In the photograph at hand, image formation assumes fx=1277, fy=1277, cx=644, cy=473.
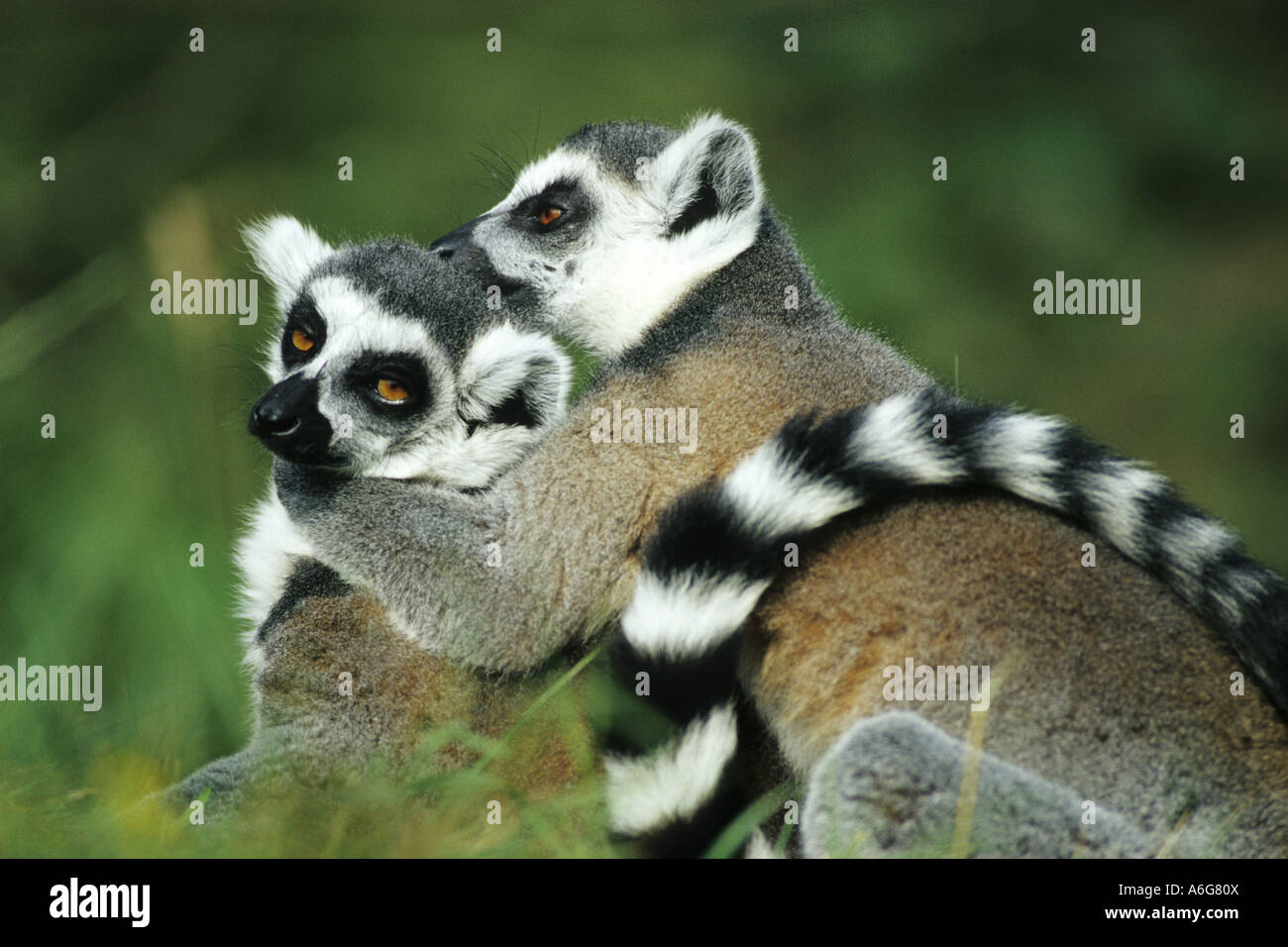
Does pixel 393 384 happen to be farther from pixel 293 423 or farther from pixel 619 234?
pixel 619 234

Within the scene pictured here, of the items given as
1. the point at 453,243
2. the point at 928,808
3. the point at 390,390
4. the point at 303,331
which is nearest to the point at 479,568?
the point at 390,390

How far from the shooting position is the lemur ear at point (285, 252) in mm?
4055

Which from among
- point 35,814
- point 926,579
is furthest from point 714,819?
point 35,814

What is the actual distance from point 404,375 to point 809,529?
1.29 meters

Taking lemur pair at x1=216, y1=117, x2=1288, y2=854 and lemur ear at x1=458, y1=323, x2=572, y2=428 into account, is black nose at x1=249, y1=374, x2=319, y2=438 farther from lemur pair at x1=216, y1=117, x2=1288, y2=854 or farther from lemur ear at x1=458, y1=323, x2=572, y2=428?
lemur ear at x1=458, y1=323, x2=572, y2=428

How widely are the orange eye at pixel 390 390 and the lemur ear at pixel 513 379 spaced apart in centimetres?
17

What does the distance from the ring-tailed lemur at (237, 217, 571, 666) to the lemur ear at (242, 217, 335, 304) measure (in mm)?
152

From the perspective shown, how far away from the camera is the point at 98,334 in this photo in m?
8.46

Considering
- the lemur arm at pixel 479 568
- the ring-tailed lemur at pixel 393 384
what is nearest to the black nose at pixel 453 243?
the ring-tailed lemur at pixel 393 384

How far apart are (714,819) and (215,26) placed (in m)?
7.82

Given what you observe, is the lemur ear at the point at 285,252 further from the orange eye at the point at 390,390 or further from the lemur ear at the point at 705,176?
the lemur ear at the point at 705,176

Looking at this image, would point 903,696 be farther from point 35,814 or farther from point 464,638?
point 35,814

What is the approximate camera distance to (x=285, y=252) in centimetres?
412

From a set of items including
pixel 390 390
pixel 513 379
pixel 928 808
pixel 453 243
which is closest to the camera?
pixel 928 808
